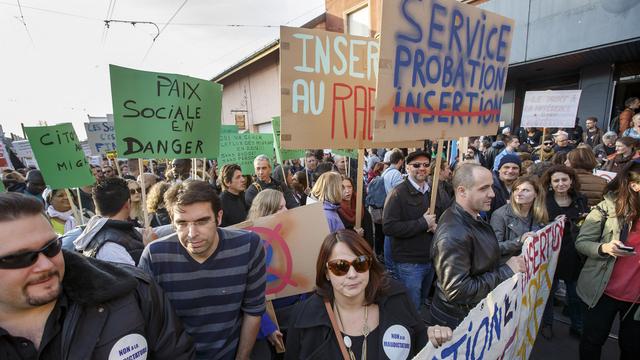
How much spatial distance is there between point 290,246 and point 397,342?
1.17m

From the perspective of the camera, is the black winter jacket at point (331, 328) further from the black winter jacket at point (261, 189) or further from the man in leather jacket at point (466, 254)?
the black winter jacket at point (261, 189)

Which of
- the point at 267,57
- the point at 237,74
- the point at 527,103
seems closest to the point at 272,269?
the point at 527,103

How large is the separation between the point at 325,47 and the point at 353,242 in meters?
1.50

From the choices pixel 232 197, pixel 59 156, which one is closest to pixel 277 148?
pixel 232 197

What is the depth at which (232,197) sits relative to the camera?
13.1 feet

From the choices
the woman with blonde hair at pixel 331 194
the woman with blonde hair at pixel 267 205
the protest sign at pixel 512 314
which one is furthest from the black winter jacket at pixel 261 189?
the protest sign at pixel 512 314

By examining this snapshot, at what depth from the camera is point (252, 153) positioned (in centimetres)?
546

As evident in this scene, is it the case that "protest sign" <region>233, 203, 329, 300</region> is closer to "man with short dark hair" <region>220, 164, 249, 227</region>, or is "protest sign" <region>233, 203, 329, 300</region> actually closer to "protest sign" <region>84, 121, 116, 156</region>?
"man with short dark hair" <region>220, 164, 249, 227</region>

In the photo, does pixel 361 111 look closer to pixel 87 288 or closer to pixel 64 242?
pixel 87 288

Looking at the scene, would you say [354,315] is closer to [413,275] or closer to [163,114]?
[413,275]

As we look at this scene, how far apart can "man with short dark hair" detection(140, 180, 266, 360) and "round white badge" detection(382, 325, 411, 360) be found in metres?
0.74

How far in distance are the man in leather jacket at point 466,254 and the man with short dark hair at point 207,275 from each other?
1.12 metres

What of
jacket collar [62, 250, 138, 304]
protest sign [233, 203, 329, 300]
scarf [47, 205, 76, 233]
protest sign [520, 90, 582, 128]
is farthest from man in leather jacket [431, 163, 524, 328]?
protest sign [520, 90, 582, 128]

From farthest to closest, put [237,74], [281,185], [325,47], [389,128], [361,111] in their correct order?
[237,74] < [281,185] < [361,111] < [325,47] < [389,128]
